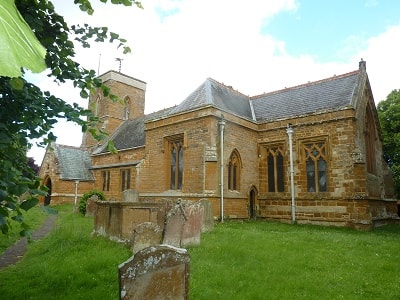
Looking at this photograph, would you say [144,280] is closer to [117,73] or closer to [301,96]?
A: [301,96]

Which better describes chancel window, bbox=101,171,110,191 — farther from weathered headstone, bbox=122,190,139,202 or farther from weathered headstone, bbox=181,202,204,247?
weathered headstone, bbox=181,202,204,247

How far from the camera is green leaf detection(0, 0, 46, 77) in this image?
43 centimetres

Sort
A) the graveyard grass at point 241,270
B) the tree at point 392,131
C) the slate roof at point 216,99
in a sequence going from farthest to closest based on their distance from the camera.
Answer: the tree at point 392,131
the slate roof at point 216,99
the graveyard grass at point 241,270

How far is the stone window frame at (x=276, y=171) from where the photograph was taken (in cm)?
1591

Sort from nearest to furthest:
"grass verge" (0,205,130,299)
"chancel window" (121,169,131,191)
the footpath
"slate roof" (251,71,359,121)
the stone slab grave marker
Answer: the stone slab grave marker, "grass verge" (0,205,130,299), the footpath, "slate roof" (251,71,359,121), "chancel window" (121,169,131,191)

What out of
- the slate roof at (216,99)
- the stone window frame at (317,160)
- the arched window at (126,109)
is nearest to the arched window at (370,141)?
the stone window frame at (317,160)

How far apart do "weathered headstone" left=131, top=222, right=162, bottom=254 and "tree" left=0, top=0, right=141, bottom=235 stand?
4.02 meters

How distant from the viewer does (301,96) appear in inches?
687

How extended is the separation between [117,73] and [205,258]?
87.4 feet

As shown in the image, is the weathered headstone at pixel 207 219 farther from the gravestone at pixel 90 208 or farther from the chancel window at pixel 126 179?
the chancel window at pixel 126 179

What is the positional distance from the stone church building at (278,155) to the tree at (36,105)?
34.5 feet

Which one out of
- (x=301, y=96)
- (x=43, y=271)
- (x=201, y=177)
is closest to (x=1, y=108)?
(x=43, y=271)

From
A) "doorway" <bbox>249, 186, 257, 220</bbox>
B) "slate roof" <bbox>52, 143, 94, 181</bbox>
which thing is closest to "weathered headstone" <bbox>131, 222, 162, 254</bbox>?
"doorway" <bbox>249, 186, 257, 220</bbox>

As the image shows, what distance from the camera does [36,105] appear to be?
121 inches
